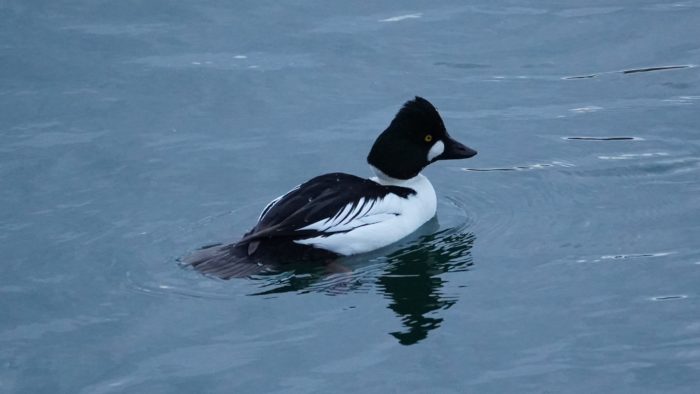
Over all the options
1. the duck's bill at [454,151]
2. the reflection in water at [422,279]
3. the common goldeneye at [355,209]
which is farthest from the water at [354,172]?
the duck's bill at [454,151]

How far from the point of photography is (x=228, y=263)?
26.1 ft

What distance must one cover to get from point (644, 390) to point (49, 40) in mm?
8267

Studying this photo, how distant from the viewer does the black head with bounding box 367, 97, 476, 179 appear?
29.0ft

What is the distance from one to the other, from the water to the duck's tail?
9 cm

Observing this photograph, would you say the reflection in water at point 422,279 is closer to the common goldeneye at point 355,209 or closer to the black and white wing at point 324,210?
the common goldeneye at point 355,209

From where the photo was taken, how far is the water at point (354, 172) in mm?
6984

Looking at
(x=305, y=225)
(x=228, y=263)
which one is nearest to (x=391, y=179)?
(x=305, y=225)

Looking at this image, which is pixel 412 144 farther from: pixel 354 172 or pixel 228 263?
pixel 228 263

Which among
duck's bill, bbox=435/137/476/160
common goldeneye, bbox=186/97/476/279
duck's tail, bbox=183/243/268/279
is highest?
duck's bill, bbox=435/137/476/160

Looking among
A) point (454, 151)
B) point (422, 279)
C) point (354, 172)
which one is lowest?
point (422, 279)

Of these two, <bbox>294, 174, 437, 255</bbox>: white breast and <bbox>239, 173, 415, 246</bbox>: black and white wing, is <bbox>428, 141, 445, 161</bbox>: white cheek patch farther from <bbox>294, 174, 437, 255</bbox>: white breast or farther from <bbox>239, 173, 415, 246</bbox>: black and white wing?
<bbox>239, 173, 415, 246</bbox>: black and white wing

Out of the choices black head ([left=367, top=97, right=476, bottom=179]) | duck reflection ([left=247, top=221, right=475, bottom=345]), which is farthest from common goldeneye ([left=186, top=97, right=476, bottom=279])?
duck reflection ([left=247, top=221, right=475, bottom=345])

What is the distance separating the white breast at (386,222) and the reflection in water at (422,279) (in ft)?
0.51

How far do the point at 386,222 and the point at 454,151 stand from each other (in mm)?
900
